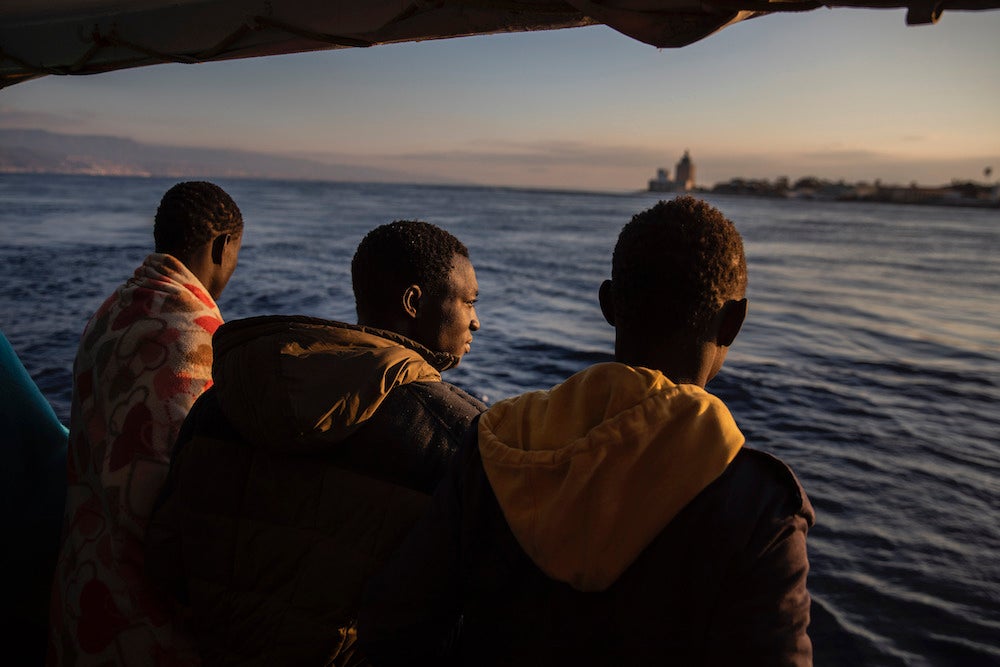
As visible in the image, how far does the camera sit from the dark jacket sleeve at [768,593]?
1158 millimetres

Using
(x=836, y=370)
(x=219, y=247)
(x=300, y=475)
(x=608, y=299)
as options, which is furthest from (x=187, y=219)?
(x=836, y=370)

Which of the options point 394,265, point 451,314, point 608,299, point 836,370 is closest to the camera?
point 608,299

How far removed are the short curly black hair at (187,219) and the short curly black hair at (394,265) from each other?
93 centimetres

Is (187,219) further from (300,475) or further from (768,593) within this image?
(768,593)

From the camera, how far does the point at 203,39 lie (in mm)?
2426

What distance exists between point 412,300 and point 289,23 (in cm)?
94

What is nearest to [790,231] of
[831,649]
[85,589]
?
[831,649]

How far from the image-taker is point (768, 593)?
1.17m

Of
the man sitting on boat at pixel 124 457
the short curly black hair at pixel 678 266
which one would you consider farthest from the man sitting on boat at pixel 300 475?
the short curly black hair at pixel 678 266

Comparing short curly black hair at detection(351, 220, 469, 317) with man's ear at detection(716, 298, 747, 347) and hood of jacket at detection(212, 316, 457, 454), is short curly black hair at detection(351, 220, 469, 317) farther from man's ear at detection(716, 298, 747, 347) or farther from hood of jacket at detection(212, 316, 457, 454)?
man's ear at detection(716, 298, 747, 347)

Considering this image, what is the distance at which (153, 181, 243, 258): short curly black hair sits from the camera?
2812 millimetres

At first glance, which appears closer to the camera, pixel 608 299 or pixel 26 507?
pixel 608 299

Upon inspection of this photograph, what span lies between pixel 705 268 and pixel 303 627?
1263 mm

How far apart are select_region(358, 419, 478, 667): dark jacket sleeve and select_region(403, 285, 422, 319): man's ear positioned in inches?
34.9
